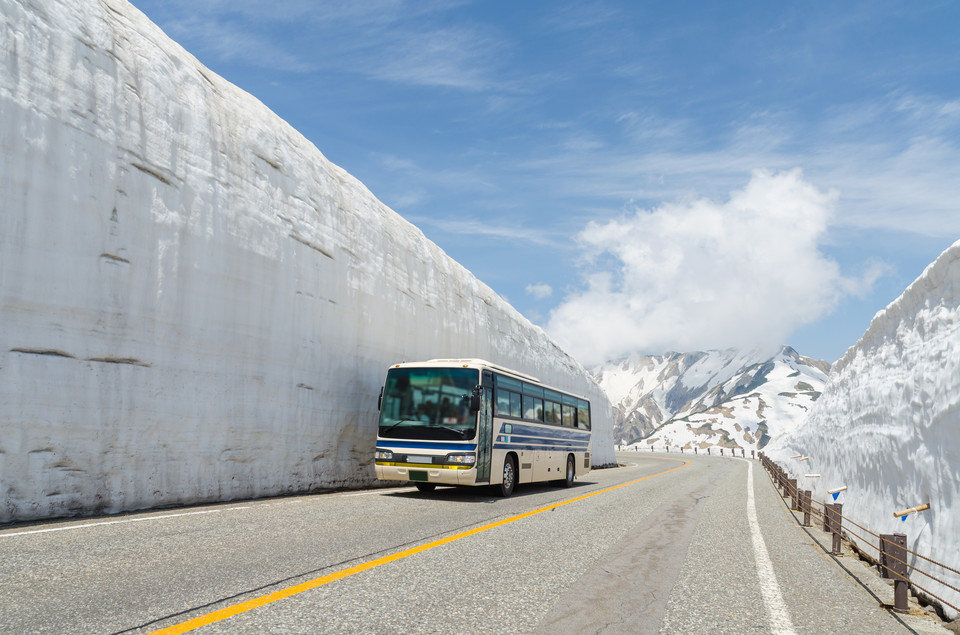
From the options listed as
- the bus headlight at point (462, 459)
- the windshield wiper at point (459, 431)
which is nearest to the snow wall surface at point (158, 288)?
the windshield wiper at point (459, 431)

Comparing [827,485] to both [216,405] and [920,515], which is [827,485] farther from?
[216,405]

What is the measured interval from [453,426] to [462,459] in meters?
0.70

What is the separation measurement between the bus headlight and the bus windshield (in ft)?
1.14

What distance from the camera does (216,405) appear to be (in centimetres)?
1246

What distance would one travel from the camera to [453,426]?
13.0 meters

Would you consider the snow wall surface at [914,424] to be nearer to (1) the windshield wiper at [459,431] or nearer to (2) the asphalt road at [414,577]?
(2) the asphalt road at [414,577]

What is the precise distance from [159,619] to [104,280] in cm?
797

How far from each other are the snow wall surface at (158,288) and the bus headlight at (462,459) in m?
4.17

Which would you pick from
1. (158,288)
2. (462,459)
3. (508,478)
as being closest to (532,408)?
(508,478)

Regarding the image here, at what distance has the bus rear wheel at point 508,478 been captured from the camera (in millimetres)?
14469

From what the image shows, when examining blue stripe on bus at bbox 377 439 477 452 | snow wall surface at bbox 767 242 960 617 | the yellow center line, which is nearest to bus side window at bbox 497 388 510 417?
blue stripe on bus at bbox 377 439 477 452

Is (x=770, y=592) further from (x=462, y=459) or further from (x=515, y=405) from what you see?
(x=515, y=405)

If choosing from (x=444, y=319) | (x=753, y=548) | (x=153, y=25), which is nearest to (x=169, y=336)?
(x=153, y=25)

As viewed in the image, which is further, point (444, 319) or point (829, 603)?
point (444, 319)
